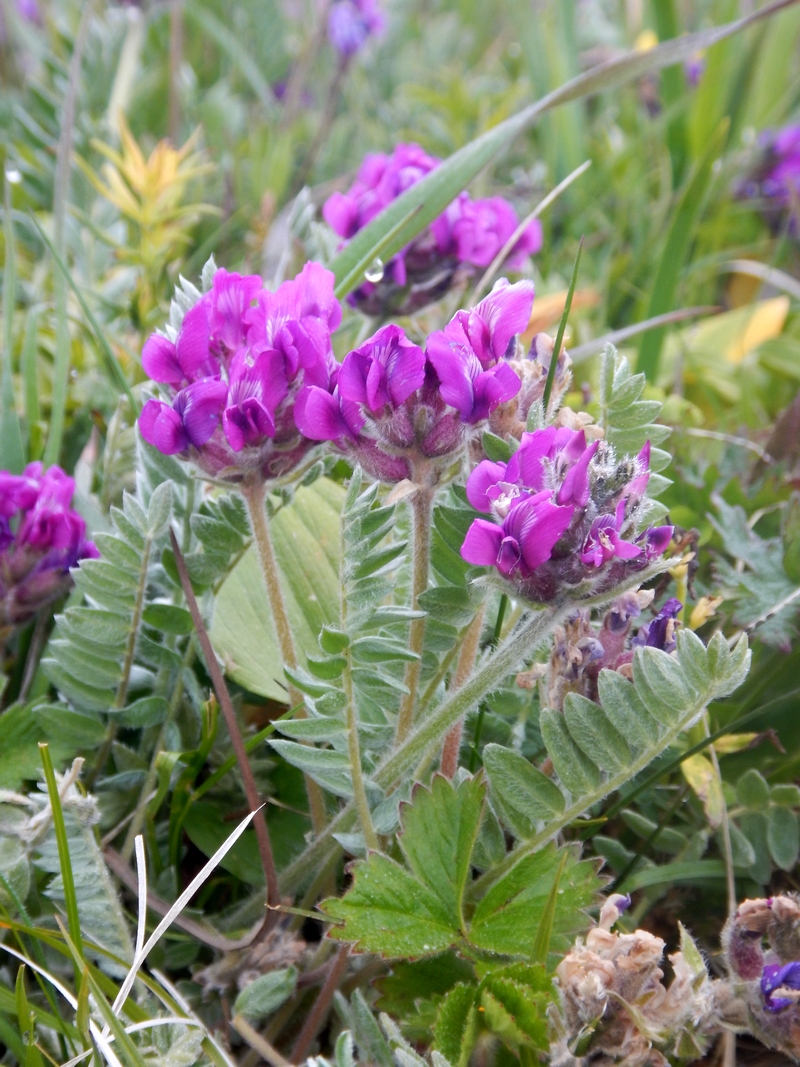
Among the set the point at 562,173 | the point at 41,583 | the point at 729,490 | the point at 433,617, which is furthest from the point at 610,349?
the point at 562,173

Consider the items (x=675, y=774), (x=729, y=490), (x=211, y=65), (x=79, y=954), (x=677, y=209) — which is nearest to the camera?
(x=79, y=954)

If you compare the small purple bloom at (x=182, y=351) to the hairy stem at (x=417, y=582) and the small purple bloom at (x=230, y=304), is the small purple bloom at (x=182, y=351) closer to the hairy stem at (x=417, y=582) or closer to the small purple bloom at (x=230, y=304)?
the small purple bloom at (x=230, y=304)

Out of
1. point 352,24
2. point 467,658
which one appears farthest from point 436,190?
point 352,24

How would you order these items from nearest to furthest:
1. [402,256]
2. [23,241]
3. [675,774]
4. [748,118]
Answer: [675,774] → [402,256] → [23,241] → [748,118]

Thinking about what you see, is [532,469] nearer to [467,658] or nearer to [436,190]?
[467,658]

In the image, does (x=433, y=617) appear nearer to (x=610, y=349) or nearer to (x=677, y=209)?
(x=610, y=349)
